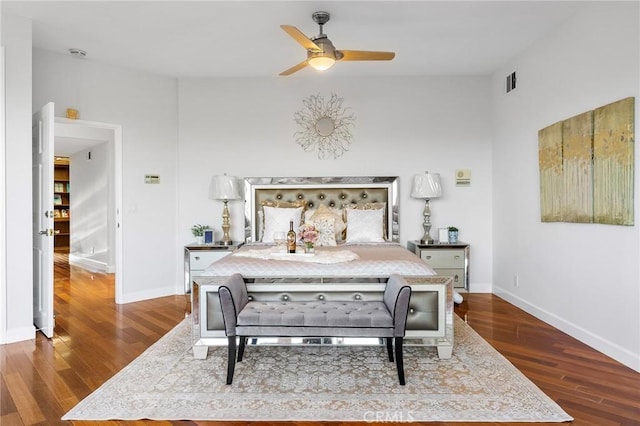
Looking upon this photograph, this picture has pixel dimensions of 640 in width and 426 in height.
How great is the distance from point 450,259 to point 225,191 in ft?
9.37

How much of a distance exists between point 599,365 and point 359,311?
5.87ft

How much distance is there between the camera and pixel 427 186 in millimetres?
4762

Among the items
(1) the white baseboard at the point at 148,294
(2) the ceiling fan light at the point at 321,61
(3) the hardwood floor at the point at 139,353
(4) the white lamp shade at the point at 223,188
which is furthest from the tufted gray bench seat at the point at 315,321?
(1) the white baseboard at the point at 148,294

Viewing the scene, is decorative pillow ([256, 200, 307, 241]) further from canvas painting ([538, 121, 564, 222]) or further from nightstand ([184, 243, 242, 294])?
canvas painting ([538, 121, 564, 222])

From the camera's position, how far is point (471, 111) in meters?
5.11

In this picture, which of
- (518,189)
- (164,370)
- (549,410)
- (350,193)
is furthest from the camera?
(350,193)

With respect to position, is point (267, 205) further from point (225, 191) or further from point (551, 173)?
point (551, 173)

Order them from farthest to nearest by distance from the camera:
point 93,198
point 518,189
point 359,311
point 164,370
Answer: point 93,198, point 518,189, point 164,370, point 359,311

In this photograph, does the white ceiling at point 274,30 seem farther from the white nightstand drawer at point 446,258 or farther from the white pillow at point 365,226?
the white nightstand drawer at point 446,258

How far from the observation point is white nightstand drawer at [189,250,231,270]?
469 cm

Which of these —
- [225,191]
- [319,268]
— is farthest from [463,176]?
[225,191]

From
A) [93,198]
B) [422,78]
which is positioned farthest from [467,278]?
[93,198]

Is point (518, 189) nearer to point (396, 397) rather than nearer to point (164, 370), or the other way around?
point (396, 397)

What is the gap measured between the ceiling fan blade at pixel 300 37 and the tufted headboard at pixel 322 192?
2168 millimetres
